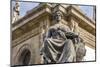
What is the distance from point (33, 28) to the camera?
2496mm

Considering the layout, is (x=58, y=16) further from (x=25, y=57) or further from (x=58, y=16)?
(x=25, y=57)

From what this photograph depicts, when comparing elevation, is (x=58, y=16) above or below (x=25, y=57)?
above

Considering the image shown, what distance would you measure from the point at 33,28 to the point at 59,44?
0.38 meters

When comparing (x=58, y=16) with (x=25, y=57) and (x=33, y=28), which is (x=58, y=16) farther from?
(x=25, y=57)

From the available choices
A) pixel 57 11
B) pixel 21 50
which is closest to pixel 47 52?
pixel 21 50

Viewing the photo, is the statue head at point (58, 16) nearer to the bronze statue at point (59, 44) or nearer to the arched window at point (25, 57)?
the bronze statue at point (59, 44)

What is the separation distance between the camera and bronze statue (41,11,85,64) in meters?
2.56

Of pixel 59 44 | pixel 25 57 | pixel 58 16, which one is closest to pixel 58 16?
pixel 58 16

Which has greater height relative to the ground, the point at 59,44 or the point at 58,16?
the point at 58,16

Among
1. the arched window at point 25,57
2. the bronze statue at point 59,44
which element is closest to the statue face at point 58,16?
the bronze statue at point 59,44

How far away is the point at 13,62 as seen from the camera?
2.39 metres

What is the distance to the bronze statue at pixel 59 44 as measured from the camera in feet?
8.39

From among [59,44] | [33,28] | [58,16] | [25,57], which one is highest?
[58,16]

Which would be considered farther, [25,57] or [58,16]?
[58,16]
